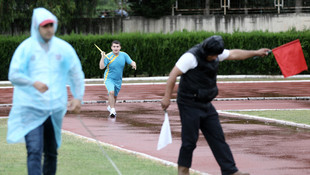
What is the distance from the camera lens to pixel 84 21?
1411 inches

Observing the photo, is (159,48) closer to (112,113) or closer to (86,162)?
(112,113)

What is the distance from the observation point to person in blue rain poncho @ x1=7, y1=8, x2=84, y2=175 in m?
6.48

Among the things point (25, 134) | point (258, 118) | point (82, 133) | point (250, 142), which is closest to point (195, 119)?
point (25, 134)

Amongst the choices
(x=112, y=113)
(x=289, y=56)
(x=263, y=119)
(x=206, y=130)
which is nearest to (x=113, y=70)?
(x=112, y=113)

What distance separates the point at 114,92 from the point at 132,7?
21.2 meters

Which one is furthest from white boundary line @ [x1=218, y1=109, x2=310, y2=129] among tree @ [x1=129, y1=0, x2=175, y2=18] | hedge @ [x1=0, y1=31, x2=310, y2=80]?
tree @ [x1=129, y1=0, x2=175, y2=18]

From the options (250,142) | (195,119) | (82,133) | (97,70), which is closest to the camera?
(195,119)

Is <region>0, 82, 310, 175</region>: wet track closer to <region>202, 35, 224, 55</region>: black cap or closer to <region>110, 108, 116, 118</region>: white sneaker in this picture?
<region>110, 108, 116, 118</region>: white sneaker

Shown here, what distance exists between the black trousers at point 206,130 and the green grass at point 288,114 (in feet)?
21.3

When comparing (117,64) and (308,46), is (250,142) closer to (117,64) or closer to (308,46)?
(117,64)

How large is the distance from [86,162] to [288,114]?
7.86 meters

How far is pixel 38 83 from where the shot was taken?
21.1 feet

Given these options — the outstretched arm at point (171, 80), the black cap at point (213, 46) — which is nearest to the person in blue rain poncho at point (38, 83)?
the outstretched arm at point (171, 80)

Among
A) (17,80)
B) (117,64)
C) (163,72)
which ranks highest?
(17,80)
